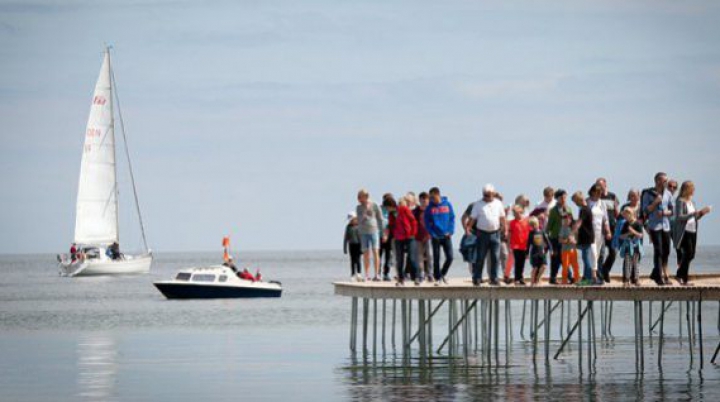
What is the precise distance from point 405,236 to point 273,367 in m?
9.36

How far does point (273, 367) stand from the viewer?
163ft

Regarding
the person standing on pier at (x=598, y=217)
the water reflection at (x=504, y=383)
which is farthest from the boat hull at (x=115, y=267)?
the person standing on pier at (x=598, y=217)

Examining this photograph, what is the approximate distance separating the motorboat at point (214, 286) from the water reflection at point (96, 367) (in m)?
26.8

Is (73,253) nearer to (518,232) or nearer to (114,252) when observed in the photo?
(114,252)

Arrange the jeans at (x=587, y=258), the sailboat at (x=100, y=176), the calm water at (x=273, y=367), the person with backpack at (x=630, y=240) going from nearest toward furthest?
the person with backpack at (x=630, y=240)
the jeans at (x=587, y=258)
the calm water at (x=273, y=367)
the sailboat at (x=100, y=176)

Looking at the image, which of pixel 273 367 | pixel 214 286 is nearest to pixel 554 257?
pixel 273 367

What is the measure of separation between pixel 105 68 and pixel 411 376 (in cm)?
9361

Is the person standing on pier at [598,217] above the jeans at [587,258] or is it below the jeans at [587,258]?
above

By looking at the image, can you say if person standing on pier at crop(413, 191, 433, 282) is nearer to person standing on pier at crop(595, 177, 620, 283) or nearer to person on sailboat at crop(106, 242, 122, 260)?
person standing on pier at crop(595, 177, 620, 283)

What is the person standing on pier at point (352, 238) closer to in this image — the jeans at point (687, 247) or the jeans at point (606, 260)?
the jeans at point (606, 260)

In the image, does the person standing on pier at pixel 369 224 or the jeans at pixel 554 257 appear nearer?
the jeans at pixel 554 257

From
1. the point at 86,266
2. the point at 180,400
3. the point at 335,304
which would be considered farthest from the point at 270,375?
the point at 86,266

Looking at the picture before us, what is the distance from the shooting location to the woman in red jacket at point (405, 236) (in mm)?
41938

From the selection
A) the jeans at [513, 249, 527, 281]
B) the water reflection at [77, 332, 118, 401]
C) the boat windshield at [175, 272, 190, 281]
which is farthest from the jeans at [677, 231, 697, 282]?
the boat windshield at [175, 272, 190, 281]
